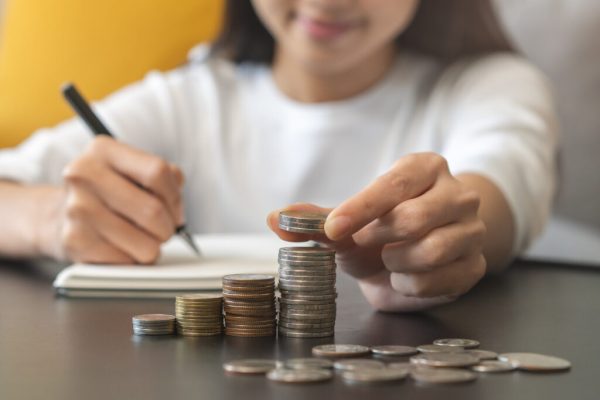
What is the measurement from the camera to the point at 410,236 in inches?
32.0

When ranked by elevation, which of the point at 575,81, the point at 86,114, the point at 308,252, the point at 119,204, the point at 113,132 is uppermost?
the point at 575,81

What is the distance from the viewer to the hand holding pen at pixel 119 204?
3.80ft

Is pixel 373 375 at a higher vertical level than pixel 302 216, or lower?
lower

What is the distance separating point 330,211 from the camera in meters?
0.82

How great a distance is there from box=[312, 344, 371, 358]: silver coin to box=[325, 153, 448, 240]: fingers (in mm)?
103

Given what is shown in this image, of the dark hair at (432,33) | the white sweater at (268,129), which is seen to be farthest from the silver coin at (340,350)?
the dark hair at (432,33)

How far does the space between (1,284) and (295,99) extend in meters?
0.86

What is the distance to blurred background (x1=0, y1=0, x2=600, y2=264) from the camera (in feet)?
6.18

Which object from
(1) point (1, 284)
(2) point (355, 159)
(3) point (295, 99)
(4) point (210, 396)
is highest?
(3) point (295, 99)

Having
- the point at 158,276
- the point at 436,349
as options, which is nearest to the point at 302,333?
the point at 436,349

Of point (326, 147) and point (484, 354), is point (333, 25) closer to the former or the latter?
point (326, 147)

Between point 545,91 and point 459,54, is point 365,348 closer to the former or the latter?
point 545,91

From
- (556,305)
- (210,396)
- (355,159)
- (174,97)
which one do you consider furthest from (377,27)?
(210,396)

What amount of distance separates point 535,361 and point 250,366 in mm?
205
